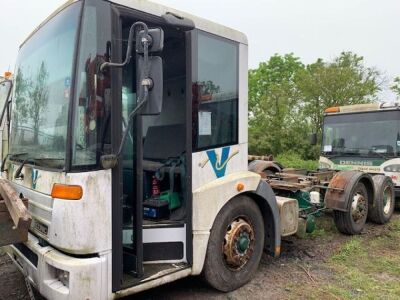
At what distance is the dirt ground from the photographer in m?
3.79

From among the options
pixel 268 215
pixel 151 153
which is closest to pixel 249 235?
pixel 268 215

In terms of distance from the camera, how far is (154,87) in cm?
261

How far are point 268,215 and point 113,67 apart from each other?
2462mm

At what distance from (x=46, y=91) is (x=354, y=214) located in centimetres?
487

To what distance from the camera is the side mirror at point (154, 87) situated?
2609 mm

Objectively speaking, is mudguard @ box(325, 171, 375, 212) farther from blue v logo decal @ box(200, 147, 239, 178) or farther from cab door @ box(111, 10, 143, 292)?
cab door @ box(111, 10, 143, 292)

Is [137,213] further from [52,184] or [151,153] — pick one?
[151,153]

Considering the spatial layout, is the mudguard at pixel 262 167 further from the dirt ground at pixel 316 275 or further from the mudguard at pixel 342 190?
the dirt ground at pixel 316 275

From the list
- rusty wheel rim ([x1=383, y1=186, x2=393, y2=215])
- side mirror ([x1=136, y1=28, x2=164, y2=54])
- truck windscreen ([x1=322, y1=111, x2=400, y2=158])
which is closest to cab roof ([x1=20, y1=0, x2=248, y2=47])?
side mirror ([x1=136, y1=28, x2=164, y2=54])

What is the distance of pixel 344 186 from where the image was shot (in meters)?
5.69

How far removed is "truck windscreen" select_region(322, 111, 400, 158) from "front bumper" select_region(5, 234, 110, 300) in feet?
21.3

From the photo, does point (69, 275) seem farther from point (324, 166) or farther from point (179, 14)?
point (324, 166)

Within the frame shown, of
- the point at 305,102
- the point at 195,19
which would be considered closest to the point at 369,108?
the point at 195,19

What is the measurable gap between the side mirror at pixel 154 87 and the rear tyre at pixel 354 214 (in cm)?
408
